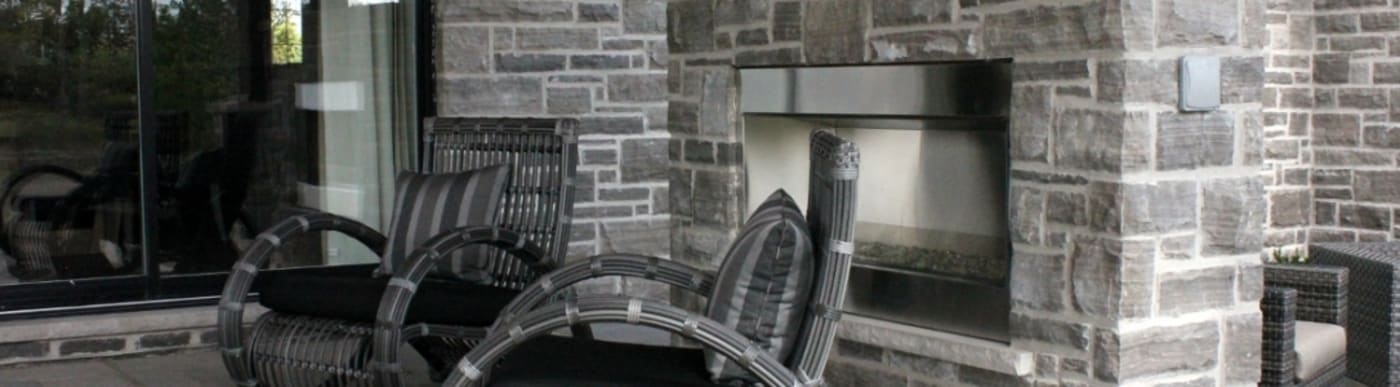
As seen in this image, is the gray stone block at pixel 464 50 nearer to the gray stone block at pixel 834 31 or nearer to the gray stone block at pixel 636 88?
the gray stone block at pixel 636 88

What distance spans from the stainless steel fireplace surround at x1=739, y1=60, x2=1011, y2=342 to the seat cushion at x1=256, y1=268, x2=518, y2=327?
3.10ft

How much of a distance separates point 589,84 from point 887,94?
2.04 meters

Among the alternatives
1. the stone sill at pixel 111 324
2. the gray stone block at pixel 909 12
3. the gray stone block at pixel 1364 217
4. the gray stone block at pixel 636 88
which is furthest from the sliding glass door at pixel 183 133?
the gray stone block at pixel 1364 217

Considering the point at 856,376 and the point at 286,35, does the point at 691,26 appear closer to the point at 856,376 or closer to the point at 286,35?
the point at 856,376

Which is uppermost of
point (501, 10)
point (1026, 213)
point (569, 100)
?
point (501, 10)

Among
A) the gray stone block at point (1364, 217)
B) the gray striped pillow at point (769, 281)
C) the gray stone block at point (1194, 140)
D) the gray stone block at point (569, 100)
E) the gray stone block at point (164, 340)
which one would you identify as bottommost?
the gray stone block at point (164, 340)

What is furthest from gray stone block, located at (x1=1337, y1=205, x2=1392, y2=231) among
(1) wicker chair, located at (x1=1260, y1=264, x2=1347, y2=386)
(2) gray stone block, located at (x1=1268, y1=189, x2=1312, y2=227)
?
(1) wicker chair, located at (x1=1260, y1=264, x2=1347, y2=386)

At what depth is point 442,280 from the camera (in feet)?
13.9

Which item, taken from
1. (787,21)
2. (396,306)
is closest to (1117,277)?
(787,21)

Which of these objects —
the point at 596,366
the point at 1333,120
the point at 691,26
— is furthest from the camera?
the point at 1333,120

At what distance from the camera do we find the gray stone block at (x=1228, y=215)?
3475mm

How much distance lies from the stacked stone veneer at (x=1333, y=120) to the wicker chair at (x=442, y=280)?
4.05m

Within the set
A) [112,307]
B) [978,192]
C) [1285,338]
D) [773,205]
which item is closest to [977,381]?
[978,192]

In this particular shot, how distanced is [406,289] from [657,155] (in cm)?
236
